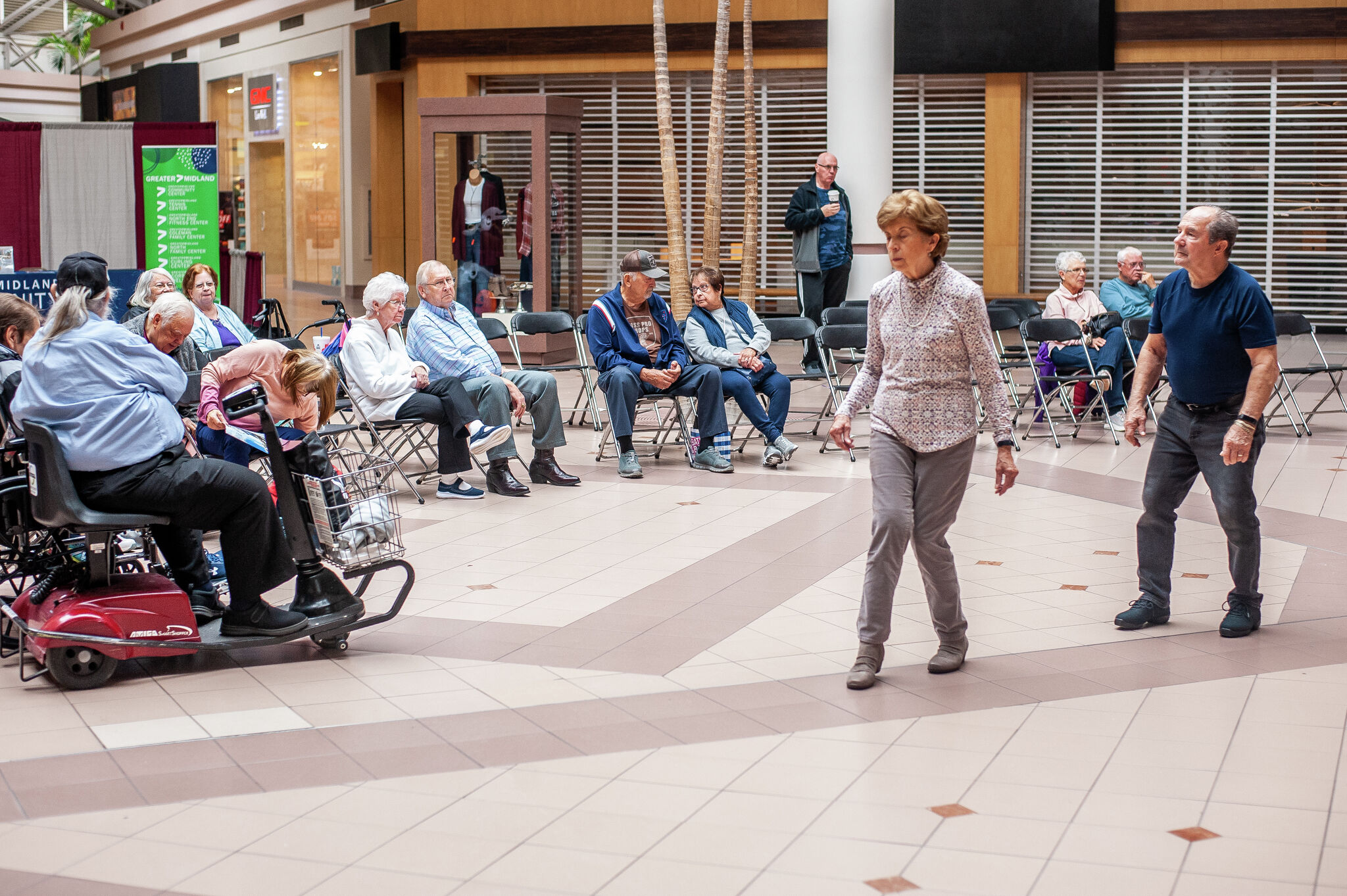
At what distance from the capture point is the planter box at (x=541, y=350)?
13812mm

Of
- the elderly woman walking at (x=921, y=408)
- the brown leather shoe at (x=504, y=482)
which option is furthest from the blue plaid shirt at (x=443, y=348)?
the elderly woman walking at (x=921, y=408)

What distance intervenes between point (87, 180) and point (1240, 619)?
963 centimetres

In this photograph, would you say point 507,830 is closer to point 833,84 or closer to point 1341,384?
point 1341,384

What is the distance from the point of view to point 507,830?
11.5 ft

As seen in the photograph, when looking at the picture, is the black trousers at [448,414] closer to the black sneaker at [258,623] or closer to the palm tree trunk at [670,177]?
the black sneaker at [258,623]

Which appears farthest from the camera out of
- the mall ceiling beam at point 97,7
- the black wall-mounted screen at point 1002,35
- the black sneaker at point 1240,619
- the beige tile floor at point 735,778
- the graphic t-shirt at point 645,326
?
the mall ceiling beam at point 97,7

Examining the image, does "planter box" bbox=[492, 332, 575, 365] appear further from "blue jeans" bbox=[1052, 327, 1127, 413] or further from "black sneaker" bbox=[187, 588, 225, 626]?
"black sneaker" bbox=[187, 588, 225, 626]

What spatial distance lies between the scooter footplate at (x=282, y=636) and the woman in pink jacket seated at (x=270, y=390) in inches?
24.2

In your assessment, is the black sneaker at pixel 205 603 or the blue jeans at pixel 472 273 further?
the blue jeans at pixel 472 273

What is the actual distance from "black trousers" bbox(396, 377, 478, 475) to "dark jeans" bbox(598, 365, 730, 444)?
3.37 feet

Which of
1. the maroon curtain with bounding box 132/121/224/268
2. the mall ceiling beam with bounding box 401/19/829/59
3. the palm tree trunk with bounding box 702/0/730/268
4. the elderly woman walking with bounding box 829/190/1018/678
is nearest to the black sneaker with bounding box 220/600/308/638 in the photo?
the elderly woman walking with bounding box 829/190/1018/678

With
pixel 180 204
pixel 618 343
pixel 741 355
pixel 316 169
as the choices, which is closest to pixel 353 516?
pixel 618 343

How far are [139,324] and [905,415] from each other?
4.63 metres

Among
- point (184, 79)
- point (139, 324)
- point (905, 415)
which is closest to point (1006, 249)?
point (139, 324)
